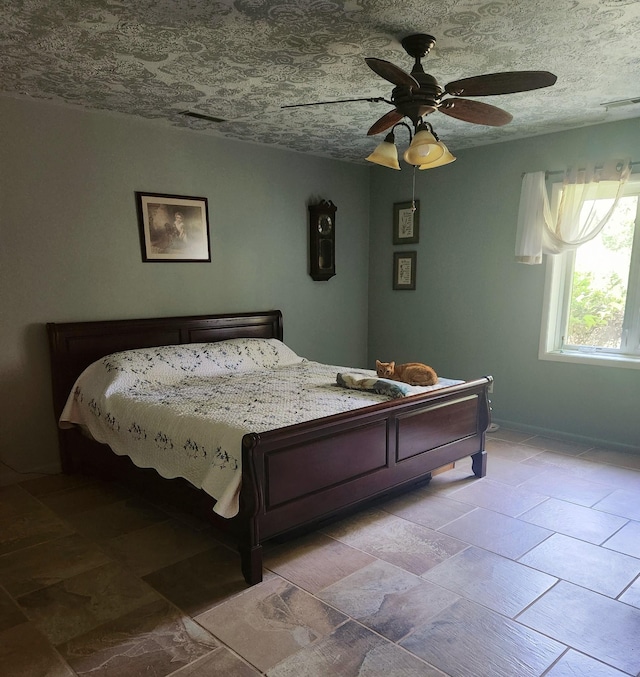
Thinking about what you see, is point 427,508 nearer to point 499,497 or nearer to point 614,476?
point 499,497

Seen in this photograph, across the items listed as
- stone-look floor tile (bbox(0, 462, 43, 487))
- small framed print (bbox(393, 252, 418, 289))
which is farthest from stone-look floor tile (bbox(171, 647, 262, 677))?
small framed print (bbox(393, 252, 418, 289))

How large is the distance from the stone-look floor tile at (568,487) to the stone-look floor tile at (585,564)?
1.82 feet

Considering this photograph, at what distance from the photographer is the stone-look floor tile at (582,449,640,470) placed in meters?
3.67

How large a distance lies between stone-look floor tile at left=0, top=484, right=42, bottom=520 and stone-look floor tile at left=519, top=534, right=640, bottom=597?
9.07 feet

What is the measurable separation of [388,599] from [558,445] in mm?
2525

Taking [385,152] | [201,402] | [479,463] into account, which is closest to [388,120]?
[385,152]

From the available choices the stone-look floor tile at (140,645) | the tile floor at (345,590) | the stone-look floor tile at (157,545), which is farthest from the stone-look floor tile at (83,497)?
the stone-look floor tile at (140,645)

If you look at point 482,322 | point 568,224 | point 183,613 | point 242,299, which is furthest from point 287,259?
point 183,613

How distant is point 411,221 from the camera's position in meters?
5.04

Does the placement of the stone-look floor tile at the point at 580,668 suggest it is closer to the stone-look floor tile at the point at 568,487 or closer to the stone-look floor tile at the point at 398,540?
the stone-look floor tile at the point at 398,540

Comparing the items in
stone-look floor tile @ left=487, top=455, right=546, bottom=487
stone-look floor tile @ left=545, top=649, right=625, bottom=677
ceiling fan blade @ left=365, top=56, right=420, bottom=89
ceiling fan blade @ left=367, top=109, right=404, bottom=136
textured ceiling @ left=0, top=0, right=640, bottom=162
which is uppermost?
textured ceiling @ left=0, top=0, right=640, bottom=162

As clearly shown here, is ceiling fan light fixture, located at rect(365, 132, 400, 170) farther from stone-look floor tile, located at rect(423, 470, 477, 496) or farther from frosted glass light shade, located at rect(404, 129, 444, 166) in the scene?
stone-look floor tile, located at rect(423, 470, 477, 496)

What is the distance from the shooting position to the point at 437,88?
7.45 ft

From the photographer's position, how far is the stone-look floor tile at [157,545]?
246 centimetres
